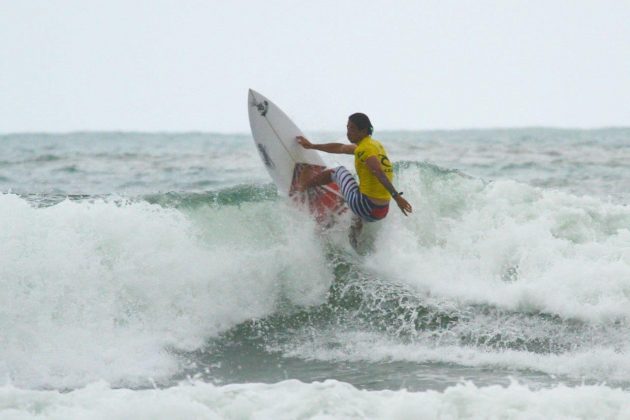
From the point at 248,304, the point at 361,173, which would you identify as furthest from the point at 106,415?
the point at 361,173

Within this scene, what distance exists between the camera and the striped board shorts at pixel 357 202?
807 cm

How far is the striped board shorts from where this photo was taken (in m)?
8.07

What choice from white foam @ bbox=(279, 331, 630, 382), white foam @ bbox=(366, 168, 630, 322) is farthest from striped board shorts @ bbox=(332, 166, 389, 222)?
white foam @ bbox=(279, 331, 630, 382)

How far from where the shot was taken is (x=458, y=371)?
21.2 ft

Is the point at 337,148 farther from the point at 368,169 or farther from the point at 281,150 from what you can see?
the point at 281,150

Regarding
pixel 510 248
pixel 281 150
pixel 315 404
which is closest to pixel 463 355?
pixel 315 404

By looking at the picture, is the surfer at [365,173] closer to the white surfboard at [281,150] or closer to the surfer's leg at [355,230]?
the surfer's leg at [355,230]

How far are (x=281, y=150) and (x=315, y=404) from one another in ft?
14.7

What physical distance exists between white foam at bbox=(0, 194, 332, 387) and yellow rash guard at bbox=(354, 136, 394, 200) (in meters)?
1.03

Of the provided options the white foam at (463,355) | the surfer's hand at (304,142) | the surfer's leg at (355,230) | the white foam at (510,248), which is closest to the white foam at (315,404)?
the white foam at (463,355)

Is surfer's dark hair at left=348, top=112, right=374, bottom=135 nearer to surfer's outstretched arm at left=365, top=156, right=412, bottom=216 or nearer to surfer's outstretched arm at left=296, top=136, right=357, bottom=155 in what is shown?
surfer's outstretched arm at left=296, top=136, right=357, bottom=155

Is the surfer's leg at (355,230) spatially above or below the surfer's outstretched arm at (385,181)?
below

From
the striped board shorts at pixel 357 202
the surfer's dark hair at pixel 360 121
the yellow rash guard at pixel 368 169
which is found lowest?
the striped board shorts at pixel 357 202

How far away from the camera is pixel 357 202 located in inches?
319
